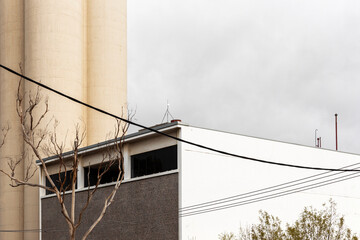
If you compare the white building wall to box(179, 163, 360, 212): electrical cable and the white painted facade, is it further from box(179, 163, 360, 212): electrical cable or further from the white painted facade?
box(179, 163, 360, 212): electrical cable

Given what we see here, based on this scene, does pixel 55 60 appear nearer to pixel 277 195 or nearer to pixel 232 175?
pixel 232 175

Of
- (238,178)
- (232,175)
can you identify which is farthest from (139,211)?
(238,178)

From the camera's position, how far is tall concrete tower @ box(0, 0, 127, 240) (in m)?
47.8

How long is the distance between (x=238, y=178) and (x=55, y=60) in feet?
67.2

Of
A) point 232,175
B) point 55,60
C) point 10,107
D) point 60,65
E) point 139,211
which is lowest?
point 139,211

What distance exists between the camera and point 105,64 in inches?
2010

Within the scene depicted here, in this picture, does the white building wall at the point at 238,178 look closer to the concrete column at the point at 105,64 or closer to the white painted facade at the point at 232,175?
the white painted facade at the point at 232,175

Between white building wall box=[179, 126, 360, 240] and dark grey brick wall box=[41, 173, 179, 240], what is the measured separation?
1.01m

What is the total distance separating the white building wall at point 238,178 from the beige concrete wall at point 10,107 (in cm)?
2162

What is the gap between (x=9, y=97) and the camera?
51312 millimetres

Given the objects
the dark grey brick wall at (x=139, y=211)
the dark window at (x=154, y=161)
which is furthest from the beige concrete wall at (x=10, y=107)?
the dark window at (x=154, y=161)

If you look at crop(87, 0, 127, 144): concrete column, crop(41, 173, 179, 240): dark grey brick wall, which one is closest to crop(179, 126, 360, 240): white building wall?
crop(41, 173, 179, 240): dark grey brick wall

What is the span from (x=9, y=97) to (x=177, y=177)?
80.4 ft

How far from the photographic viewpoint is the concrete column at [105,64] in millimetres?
50206
